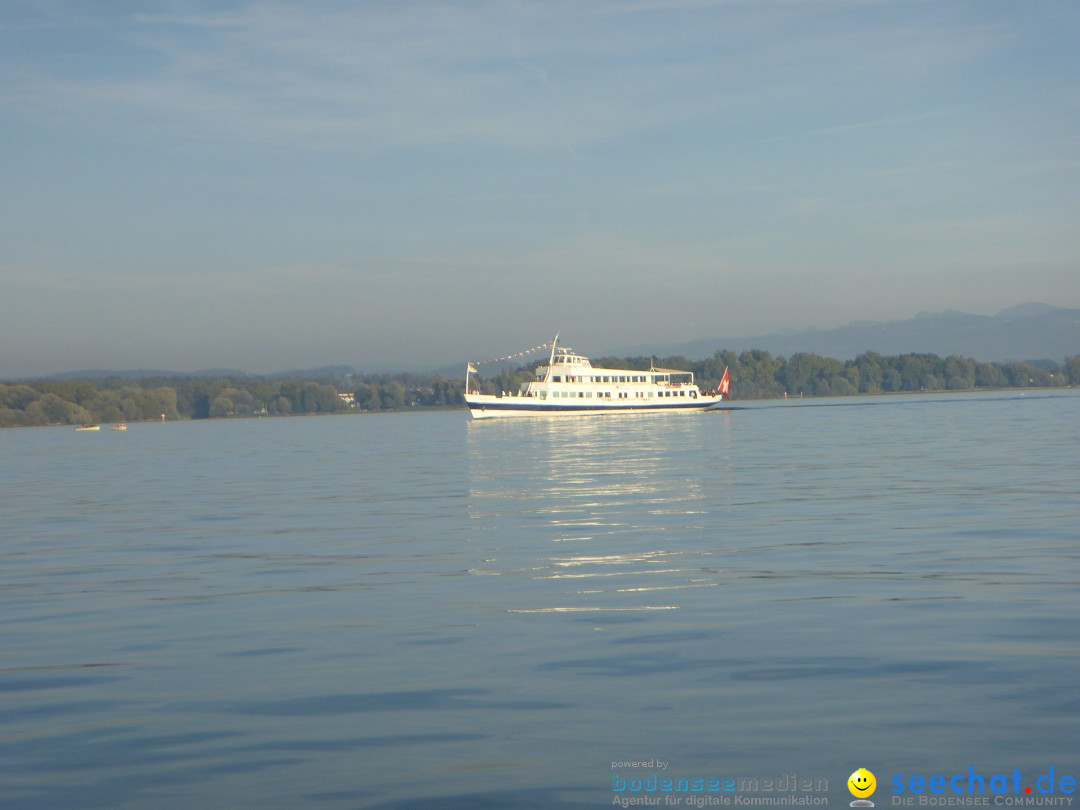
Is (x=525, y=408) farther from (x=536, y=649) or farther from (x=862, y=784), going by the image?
(x=862, y=784)

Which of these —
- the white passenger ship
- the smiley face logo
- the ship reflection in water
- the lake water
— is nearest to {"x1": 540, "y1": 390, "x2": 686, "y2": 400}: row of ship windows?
the white passenger ship

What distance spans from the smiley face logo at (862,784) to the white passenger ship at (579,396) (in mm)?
102609

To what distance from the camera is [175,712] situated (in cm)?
892

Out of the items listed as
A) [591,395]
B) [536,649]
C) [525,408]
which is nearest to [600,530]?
[536,649]

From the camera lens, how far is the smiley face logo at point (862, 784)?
22.1 ft

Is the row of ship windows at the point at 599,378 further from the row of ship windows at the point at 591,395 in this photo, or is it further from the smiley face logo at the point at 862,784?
the smiley face logo at the point at 862,784

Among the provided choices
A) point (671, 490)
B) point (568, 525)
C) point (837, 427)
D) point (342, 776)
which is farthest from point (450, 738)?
point (837, 427)

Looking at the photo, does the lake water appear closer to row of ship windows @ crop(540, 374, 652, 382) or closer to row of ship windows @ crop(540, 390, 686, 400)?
row of ship windows @ crop(540, 390, 686, 400)

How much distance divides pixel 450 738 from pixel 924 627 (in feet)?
16.8

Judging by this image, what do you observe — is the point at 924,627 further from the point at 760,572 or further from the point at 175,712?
the point at 175,712

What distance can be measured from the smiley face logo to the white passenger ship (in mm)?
102609

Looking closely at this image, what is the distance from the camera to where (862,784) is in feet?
22.4

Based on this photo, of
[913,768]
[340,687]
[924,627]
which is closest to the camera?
[913,768]

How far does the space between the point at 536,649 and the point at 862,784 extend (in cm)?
431
